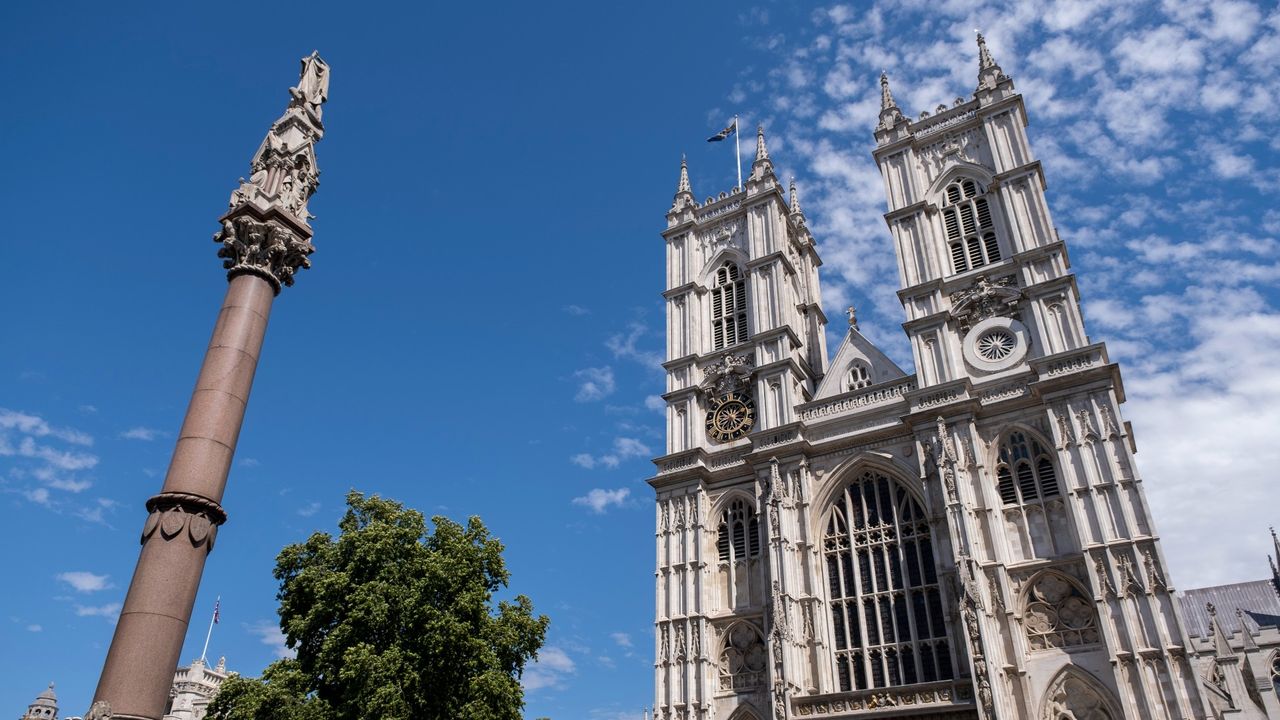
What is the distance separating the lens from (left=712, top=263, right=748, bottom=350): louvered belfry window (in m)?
43.4

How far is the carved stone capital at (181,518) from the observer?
13.6 m

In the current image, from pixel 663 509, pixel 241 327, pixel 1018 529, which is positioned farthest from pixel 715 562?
pixel 241 327

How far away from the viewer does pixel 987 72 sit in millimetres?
42000

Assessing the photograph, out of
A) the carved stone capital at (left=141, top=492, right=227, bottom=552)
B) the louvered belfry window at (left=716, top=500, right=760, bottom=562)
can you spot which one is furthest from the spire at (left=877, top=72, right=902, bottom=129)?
the carved stone capital at (left=141, top=492, right=227, bottom=552)

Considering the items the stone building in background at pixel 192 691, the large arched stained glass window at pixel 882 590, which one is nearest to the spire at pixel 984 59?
the large arched stained glass window at pixel 882 590

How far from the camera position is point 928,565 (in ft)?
108

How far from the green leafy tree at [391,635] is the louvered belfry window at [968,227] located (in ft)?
79.7

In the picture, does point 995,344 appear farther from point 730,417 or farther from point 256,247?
point 256,247

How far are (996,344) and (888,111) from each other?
1530cm

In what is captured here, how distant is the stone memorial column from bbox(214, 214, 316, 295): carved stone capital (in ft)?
0.06

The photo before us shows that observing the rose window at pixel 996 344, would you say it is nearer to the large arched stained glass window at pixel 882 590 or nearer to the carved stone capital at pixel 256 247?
the large arched stained glass window at pixel 882 590

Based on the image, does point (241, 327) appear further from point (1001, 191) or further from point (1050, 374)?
point (1001, 191)

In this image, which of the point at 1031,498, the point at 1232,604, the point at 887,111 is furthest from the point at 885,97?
the point at 1232,604

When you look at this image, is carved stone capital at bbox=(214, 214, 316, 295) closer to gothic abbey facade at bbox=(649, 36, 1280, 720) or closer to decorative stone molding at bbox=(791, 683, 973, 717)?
gothic abbey facade at bbox=(649, 36, 1280, 720)
